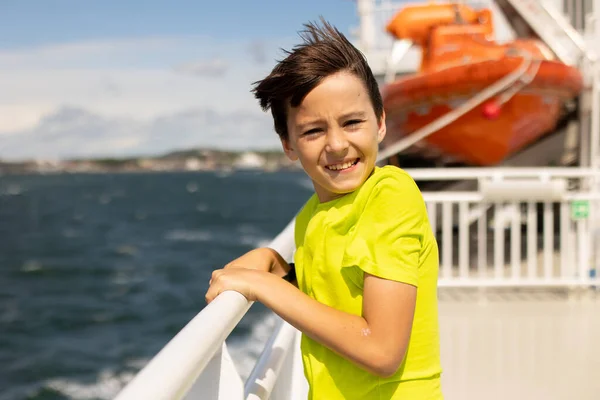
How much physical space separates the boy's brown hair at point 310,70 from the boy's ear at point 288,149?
3 cm

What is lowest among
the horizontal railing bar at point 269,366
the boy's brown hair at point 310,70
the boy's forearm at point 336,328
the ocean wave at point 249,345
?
the ocean wave at point 249,345

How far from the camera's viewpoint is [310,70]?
114cm

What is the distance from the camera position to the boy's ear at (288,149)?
1.26 m

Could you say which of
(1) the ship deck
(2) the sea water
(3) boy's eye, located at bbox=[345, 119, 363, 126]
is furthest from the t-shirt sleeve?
(2) the sea water

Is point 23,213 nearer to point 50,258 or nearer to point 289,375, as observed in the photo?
point 50,258

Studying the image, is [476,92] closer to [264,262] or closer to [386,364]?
[264,262]

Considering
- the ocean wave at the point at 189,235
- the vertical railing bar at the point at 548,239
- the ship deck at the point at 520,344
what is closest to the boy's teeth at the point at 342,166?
the ship deck at the point at 520,344

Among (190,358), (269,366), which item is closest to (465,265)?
(269,366)

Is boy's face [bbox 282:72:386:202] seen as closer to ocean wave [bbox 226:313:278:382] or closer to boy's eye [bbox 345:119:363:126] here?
boy's eye [bbox 345:119:363:126]

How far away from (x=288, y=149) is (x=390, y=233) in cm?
29

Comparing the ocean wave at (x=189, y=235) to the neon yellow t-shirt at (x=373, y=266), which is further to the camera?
the ocean wave at (x=189, y=235)

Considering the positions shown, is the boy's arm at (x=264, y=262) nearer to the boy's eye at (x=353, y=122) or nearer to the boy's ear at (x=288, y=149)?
the boy's ear at (x=288, y=149)

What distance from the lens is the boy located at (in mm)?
1086

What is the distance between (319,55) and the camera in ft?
3.78
